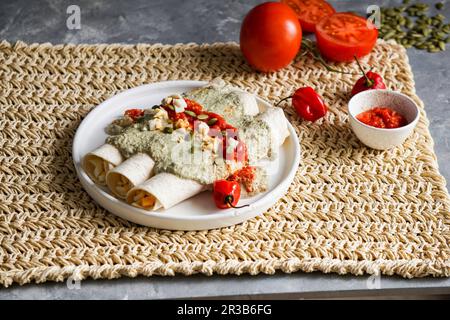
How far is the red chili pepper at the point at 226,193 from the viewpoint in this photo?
2807mm

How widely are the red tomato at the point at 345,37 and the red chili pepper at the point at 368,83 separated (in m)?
0.21

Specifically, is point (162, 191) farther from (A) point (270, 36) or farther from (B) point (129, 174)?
(A) point (270, 36)

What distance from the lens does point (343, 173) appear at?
10.3 feet

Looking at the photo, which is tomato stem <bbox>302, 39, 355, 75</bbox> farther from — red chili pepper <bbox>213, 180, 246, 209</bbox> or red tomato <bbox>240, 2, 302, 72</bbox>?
red chili pepper <bbox>213, 180, 246, 209</bbox>

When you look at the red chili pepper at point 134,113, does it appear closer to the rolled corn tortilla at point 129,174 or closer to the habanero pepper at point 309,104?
the rolled corn tortilla at point 129,174

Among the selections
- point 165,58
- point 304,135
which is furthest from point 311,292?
point 165,58

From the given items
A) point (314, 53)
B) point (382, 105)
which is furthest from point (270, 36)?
point (382, 105)

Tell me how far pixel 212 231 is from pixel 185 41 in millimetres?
1486

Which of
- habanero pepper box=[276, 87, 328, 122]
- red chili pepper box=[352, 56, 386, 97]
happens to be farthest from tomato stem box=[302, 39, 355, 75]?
habanero pepper box=[276, 87, 328, 122]

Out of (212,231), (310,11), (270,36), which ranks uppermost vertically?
(270,36)

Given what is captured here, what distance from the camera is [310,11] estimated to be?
4.00 metres

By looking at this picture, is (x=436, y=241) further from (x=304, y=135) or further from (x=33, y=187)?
(x=33, y=187)

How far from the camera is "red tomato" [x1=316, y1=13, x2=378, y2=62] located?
3.69 metres

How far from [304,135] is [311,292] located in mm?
888
